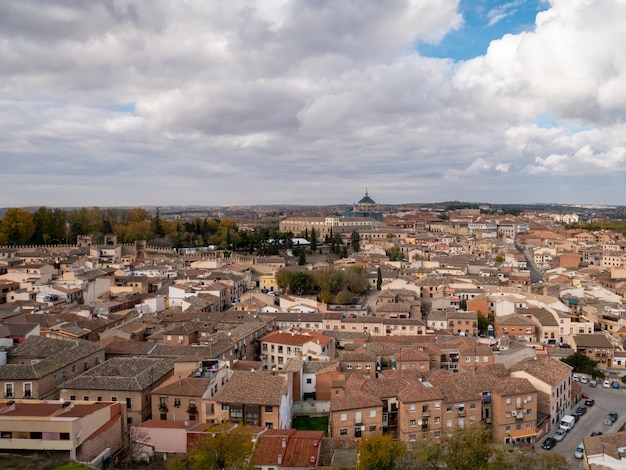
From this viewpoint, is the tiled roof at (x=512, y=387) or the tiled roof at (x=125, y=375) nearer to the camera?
the tiled roof at (x=125, y=375)

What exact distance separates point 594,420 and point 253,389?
11.0m

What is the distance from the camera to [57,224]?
167ft

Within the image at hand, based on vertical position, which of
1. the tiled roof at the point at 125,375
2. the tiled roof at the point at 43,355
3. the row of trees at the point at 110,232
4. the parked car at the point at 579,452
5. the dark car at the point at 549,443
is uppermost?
the row of trees at the point at 110,232

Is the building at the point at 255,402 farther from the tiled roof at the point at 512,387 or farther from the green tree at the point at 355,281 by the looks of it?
the green tree at the point at 355,281

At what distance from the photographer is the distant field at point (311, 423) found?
15462 mm

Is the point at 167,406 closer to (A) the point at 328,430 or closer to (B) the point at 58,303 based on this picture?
(A) the point at 328,430

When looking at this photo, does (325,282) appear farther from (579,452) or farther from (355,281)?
(579,452)

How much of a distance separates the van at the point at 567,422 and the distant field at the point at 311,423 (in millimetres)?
7222

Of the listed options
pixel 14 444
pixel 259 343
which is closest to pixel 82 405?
pixel 14 444

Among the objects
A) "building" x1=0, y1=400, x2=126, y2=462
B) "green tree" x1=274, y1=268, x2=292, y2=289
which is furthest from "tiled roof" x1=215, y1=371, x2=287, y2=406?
"green tree" x1=274, y1=268, x2=292, y2=289

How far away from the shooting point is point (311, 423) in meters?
15.8

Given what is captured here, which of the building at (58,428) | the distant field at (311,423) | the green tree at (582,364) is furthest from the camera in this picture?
the green tree at (582,364)

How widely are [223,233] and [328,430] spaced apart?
40.5 m

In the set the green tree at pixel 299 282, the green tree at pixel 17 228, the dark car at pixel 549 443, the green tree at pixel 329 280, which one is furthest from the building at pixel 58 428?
the green tree at pixel 17 228
